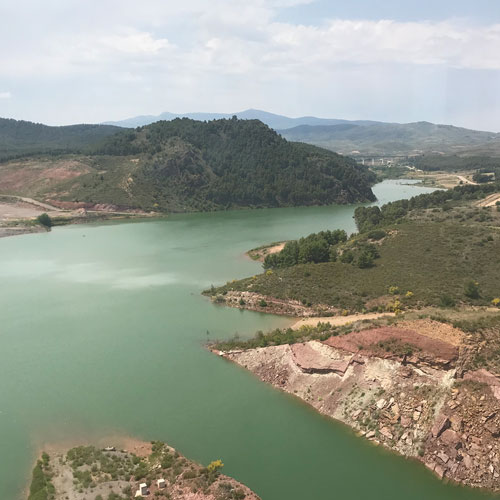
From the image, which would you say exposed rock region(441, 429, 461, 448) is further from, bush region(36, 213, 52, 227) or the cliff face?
bush region(36, 213, 52, 227)

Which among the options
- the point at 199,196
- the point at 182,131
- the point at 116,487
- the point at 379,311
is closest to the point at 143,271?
the point at 379,311

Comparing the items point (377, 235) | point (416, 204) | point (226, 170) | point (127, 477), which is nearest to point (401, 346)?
point (127, 477)

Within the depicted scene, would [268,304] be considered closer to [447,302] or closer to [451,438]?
[447,302]

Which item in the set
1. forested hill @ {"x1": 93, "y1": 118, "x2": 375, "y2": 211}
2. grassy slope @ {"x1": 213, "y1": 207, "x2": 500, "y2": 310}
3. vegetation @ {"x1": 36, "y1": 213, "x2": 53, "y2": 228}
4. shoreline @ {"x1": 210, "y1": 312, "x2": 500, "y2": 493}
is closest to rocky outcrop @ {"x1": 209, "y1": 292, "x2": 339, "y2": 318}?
grassy slope @ {"x1": 213, "y1": 207, "x2": 500, "y2": 310}

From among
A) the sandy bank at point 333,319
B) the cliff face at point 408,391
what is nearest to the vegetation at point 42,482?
the cliff face at point 408,391

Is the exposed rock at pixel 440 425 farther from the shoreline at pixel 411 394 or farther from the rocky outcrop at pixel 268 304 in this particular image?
the rocky outcrop at pixel 268 304

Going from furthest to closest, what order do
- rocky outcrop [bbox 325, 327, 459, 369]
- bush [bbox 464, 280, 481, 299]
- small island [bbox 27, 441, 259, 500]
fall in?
bush [bbox 464, 280, 481, 299], rocky outcrop [bbox 325, 327, 459, 369], small island [bbox 27, 441, 259, 500]

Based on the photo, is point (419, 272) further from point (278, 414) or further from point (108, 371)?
point (108, 371)
